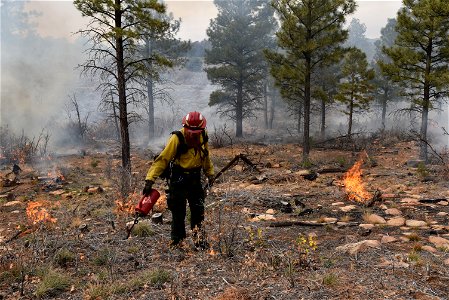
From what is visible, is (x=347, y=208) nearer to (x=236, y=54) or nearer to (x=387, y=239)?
(x=387, y=239)

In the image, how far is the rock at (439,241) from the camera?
16.1 feet

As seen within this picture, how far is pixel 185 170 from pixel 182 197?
0.38 metres

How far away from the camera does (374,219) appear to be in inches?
254

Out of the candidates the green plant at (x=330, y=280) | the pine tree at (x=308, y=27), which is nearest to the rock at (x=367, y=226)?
the green plant at (x=330, y=280)

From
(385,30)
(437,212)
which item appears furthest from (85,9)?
(385,30)

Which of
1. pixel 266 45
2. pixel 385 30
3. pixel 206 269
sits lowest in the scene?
pixel 206 269

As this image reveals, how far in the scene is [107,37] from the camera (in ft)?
32.5

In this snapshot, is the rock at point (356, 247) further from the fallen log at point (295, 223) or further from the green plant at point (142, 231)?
the green plant at point (142, 231)

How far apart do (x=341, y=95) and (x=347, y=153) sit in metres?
3.24

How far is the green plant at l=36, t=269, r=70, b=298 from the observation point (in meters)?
3.69

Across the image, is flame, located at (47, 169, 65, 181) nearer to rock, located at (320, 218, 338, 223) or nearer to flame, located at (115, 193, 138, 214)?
flame, located at (115, 193, 138, 214)

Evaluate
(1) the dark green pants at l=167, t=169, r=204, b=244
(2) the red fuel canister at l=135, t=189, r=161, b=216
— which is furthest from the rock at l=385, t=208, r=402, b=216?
(2) the red fuel canister at l=135, t=189, r=161, b=216

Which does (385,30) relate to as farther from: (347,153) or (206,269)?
(206,269)

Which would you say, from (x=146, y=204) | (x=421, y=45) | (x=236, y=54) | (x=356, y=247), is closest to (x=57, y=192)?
(x=146, y=204)
